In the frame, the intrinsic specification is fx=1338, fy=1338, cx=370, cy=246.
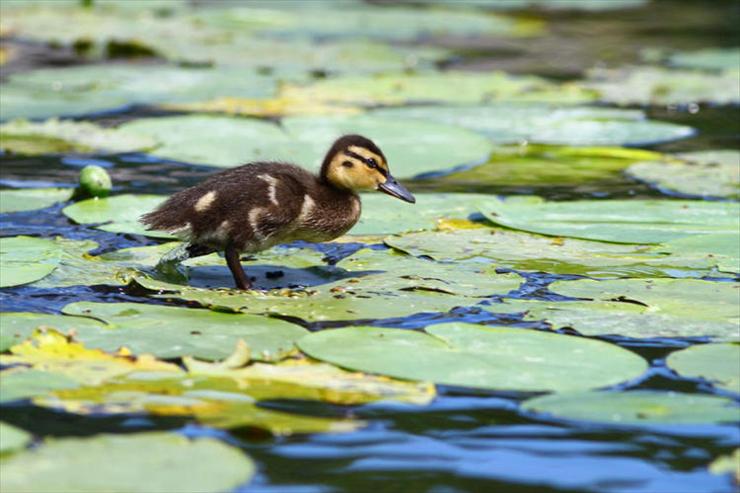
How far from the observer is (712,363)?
4598mm

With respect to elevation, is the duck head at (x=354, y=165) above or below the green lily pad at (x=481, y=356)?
above

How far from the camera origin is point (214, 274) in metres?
6.15

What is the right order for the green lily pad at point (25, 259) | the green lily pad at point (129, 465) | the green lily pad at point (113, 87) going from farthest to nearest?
1. the green lily pad at point (113, 87)
2. the green lily pad at point (25, 259)
3. the green lily pad at point (129, 465)

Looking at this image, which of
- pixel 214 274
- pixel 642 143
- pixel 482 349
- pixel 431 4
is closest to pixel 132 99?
→ pixel 642 143

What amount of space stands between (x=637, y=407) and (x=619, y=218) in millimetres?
2781

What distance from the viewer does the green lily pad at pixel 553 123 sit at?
945 cm

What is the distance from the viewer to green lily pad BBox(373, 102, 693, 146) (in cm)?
945

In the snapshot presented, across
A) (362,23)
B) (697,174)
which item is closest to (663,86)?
(697,174)

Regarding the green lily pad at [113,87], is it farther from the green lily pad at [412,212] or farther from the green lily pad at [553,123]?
the green lily pad at [412,212]

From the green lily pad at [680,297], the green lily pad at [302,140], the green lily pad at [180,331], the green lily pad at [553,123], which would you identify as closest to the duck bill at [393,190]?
the green lily pad at [680,297]

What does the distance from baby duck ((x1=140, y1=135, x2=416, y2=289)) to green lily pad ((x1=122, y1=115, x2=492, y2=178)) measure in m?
1.95

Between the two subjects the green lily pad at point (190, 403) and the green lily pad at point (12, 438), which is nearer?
the green lily pad at point (12, 438)

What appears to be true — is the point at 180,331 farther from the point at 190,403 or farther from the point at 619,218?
the point at 619,218

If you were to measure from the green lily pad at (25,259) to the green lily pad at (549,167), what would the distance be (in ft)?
9.47
